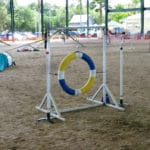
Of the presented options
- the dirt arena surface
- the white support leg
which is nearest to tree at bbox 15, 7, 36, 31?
the dirt arena surface

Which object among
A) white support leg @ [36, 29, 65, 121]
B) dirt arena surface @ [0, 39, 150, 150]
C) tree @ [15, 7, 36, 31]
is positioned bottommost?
dirt arena surface @ [0, 39, 150, 150]

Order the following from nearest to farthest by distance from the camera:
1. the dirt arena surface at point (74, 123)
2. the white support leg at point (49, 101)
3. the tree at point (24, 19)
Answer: the dirt arena surface at point (74, 123) → the white support leg at point (49, 101) → the tree at point (24, 19)

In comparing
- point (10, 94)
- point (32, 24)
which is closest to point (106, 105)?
point (10, 94)

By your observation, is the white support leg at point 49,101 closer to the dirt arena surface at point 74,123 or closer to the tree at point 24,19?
the dirt arena surface at point 74,123

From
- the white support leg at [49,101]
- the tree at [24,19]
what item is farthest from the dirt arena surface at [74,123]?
the tree at [24,19]

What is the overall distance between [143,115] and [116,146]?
66.8 inches

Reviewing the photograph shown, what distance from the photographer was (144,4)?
122 ft

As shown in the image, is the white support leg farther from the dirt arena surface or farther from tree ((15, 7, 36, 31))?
tree ((15, 7, 36, 31))

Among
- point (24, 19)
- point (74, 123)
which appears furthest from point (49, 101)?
point (24, 19)

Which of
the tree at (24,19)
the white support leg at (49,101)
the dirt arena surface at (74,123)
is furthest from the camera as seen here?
the tree at (24,19)

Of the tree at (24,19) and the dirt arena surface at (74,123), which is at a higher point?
the tree at (24,19)

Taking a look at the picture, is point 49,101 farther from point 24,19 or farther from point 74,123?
point 24,19

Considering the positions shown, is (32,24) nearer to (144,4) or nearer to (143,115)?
(144,4)

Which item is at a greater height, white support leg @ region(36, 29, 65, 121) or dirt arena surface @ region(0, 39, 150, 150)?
white support leg @ region(36, 29, 65, 121)
